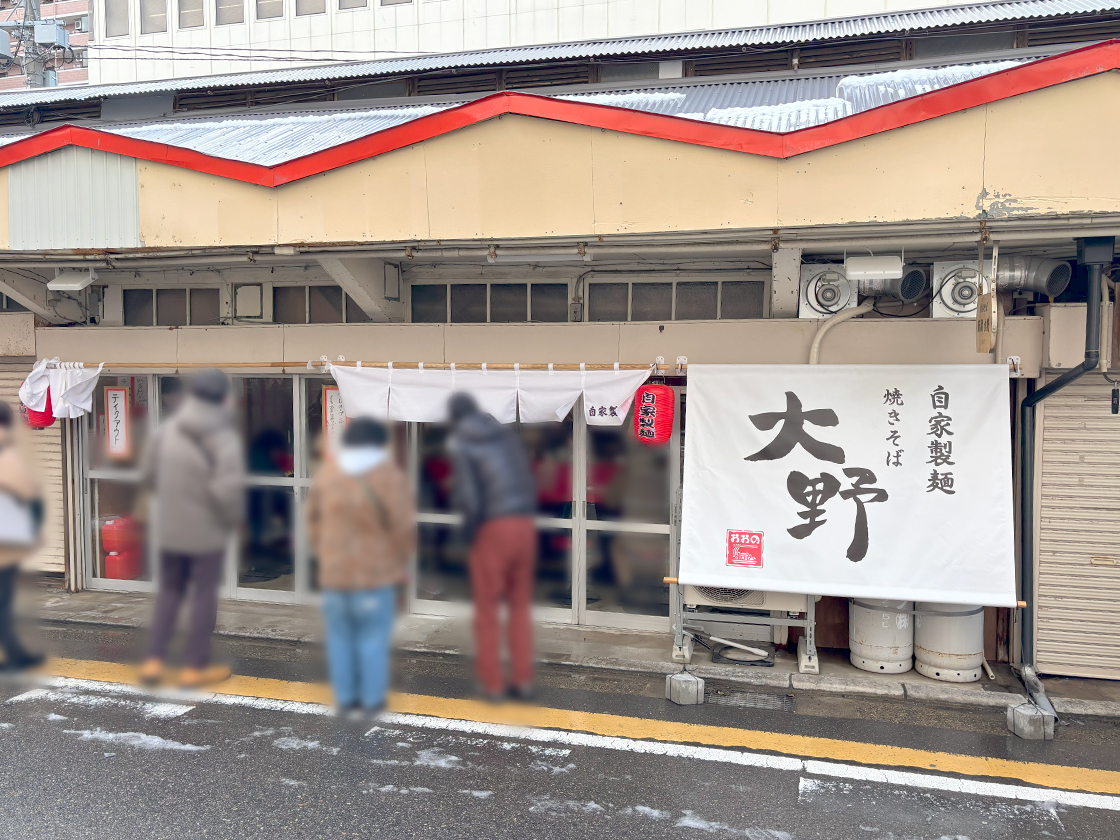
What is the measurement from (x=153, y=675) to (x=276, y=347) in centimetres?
763

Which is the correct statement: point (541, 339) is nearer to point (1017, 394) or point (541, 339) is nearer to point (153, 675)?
point (1017, 394)

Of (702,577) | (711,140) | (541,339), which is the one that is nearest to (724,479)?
(702,577)

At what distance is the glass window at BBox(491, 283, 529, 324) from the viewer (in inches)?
469

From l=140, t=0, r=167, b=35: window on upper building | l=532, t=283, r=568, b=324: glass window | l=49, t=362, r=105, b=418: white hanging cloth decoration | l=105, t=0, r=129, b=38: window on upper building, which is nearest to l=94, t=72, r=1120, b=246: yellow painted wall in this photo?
l=49, t=362, r=105, b=418: white hanging cloth decoration

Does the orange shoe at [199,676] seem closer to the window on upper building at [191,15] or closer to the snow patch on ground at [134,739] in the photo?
the snow patch on ground at [134,739]

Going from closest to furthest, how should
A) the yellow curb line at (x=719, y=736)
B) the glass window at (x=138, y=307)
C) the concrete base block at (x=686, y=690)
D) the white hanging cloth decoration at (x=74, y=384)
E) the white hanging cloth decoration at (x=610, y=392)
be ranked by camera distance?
the white hanging cloth decoration at (x=74, y=384)
the white hanging cloth decoration at (x=610, y=392)
the yellow curb line at (x=719, y=736)
the concrete base block at (x=686, y=690)
the glass window at (x=138, y=307)

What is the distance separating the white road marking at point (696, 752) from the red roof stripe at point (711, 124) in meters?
5.63

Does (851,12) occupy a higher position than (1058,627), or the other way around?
(851,12)

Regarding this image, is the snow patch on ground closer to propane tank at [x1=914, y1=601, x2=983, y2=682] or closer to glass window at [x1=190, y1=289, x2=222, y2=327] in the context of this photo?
glass window at [x1=190, y1=289, x2=222, y2=327]

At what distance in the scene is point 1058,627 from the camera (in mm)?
10328

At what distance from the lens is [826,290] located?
10.1 m

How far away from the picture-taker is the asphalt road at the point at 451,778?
736cm

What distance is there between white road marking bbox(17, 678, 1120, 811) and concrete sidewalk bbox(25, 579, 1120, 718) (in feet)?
2.91

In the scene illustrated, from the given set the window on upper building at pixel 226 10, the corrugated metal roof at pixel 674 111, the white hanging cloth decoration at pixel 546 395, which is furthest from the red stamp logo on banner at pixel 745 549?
the window on upper building at pixel 226 10
